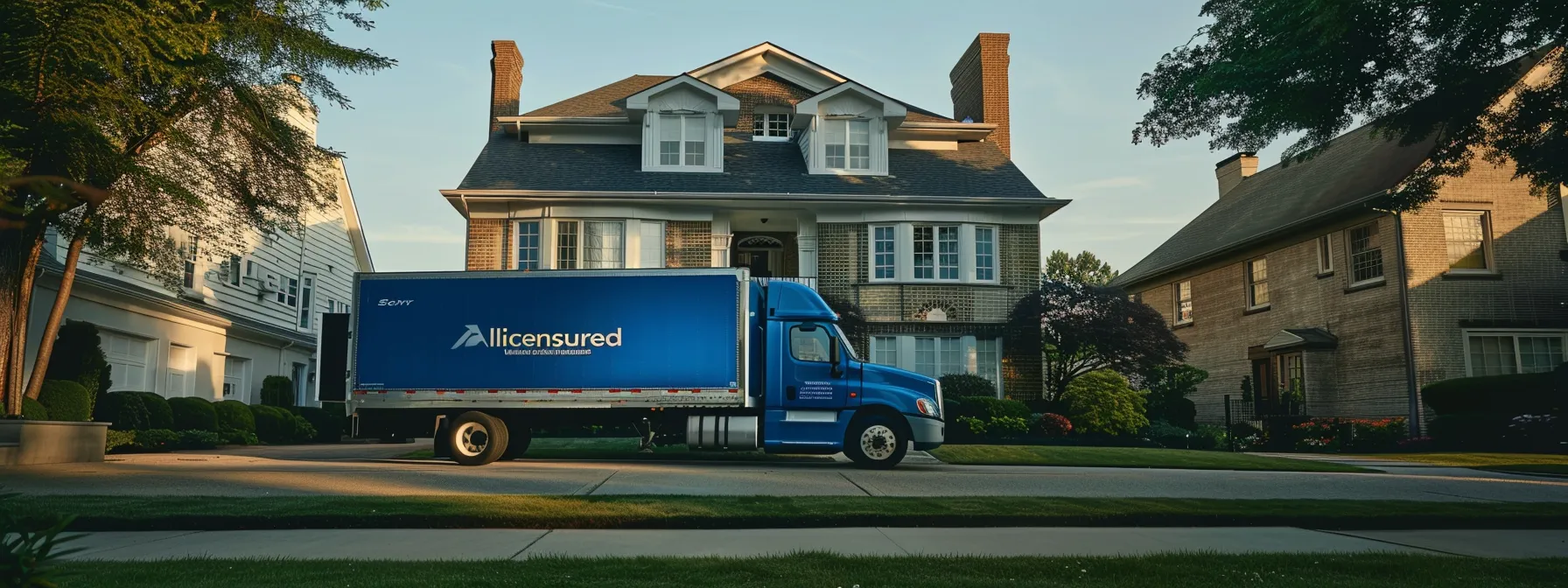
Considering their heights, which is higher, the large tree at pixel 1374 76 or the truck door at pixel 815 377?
the large tree at pixel 1374 76

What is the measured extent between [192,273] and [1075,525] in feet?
82.0

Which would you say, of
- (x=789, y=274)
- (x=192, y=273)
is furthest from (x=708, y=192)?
(x=192, y=273)

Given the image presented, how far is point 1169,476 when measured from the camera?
1584 centimetres

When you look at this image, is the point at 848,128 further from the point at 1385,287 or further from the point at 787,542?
the point at 787,542

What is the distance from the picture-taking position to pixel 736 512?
9.91 metres

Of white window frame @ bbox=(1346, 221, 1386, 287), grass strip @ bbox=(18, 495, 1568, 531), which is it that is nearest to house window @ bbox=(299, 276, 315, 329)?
grass strip @ bbox=(18, 495, 1568, 531)

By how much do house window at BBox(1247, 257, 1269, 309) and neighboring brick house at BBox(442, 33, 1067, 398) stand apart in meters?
9.11

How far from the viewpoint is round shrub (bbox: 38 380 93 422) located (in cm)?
1850

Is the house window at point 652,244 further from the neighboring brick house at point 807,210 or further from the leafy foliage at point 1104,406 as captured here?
the leafy foliage at point 1104,406

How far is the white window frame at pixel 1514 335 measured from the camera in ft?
84.0

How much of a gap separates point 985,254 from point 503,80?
14.5 m

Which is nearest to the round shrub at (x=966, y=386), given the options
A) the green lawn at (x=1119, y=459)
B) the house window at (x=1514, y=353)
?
the green lawn at (x=1119, y=459)

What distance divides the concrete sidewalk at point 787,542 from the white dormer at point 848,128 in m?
19.1

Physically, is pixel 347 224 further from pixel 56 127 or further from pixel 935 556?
pixel 935 556
